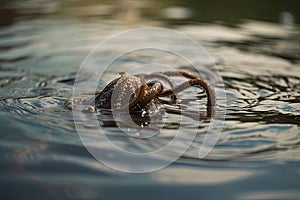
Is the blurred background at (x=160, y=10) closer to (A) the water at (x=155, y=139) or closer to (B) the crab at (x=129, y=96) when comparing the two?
(A) the water at (x=155, y=139)

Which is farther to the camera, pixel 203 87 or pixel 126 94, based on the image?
pixel 203 87

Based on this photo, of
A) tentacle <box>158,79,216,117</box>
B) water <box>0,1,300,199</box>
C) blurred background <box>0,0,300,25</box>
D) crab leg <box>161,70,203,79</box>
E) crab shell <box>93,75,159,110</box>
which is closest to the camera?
water <box>0,1,300,199</box>

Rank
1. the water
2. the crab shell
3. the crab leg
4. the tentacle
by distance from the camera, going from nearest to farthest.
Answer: the water, the crab shell, the tentacle, the crab leg

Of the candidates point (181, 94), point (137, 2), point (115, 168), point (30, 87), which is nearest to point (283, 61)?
point (181, 94)

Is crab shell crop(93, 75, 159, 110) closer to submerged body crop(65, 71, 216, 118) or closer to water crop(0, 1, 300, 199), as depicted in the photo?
submerged body crop(65, 71, 216, 118)

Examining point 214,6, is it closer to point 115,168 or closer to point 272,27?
point 272,27

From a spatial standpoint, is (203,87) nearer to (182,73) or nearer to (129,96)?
(182,73)

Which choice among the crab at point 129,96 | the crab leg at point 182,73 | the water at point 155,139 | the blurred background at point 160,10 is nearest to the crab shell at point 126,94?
the crab at point 129,96

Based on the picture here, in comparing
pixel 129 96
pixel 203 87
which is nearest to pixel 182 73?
pixel 203 87

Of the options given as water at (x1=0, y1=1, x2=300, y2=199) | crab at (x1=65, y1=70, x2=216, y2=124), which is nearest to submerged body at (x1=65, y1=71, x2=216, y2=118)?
crab at (x1=65, y1=70, x2=216, y2=124)
